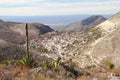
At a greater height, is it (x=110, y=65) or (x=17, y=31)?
(x=110, y=65)

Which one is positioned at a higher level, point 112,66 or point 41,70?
point 41,70

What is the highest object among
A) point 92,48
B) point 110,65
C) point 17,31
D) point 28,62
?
point 28,62

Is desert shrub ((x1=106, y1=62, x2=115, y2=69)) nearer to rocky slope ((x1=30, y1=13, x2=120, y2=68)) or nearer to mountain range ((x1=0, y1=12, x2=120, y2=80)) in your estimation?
mountain range ((x1=0, y1=12, x2=120, y2=80))

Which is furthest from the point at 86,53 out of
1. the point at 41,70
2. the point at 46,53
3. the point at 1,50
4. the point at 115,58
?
the point at 41,70

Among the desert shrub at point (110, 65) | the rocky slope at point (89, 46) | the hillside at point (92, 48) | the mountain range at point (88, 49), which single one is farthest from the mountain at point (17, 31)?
the desert shrub at point (110, 65)

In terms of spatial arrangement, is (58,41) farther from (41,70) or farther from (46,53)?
(41,70)

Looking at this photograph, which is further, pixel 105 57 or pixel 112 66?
pixel 105 57

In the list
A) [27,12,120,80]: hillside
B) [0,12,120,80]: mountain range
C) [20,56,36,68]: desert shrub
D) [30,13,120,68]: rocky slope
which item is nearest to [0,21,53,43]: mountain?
[0,12,120,80]: mountain range

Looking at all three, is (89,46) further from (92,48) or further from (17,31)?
(17,31)

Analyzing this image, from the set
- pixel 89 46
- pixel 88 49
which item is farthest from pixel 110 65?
pixel 89 46

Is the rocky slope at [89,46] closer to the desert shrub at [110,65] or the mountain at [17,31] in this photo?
the desert shrub at [110,65]

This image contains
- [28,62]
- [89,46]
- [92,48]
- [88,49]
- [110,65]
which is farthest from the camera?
[89,46]
